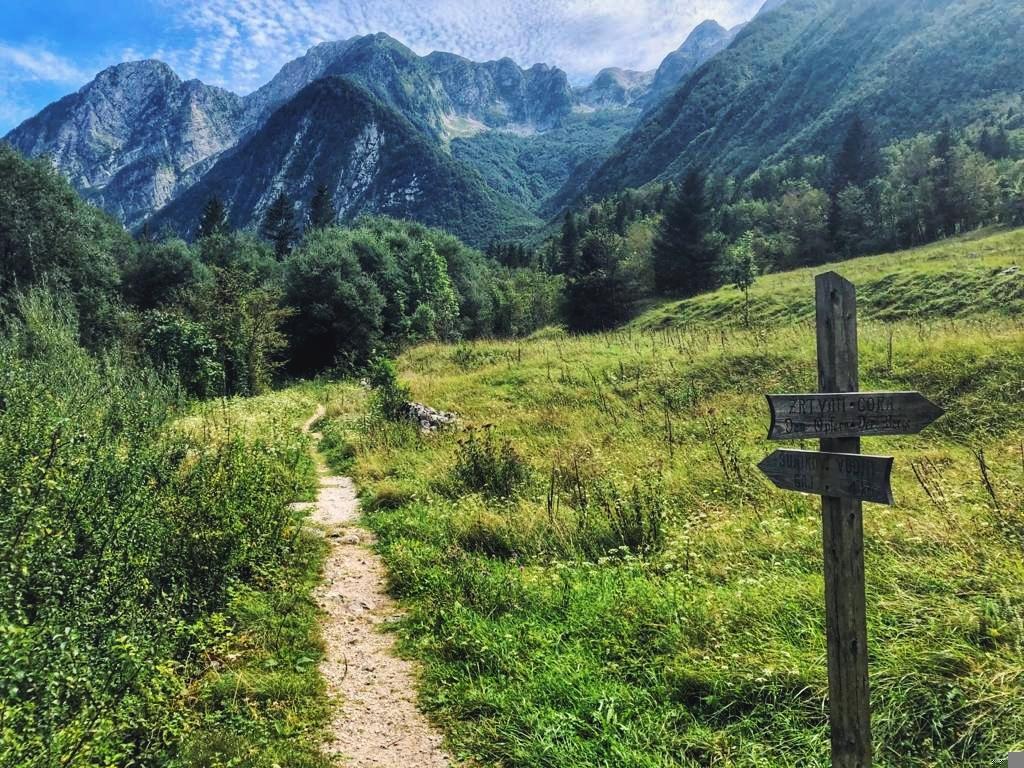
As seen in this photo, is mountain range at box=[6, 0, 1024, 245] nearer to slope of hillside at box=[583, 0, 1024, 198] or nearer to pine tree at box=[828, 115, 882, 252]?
slope of hillside at box=[583, 0, 1024, 198]

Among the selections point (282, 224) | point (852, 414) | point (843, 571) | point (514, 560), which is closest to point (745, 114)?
point (282, 224)

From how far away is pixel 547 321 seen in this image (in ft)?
189

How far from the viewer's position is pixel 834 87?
126 m

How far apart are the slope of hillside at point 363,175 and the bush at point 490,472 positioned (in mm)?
157488

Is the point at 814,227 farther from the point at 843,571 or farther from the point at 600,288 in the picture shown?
the point at 843,571

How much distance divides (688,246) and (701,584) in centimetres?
4926

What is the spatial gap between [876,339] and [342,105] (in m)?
218

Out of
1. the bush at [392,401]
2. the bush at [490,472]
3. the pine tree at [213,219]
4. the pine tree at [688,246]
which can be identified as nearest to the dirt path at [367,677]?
the bush at [490,472]

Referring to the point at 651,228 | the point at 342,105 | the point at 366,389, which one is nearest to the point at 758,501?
the point at 366,389

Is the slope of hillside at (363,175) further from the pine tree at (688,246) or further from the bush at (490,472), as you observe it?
the bush at (490,472)

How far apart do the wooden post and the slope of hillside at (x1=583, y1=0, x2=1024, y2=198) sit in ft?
314

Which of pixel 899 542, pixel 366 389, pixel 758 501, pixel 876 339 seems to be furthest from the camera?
pixel 366 389

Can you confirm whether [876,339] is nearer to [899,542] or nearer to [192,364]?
[899,542]

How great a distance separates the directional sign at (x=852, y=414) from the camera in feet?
8.95
